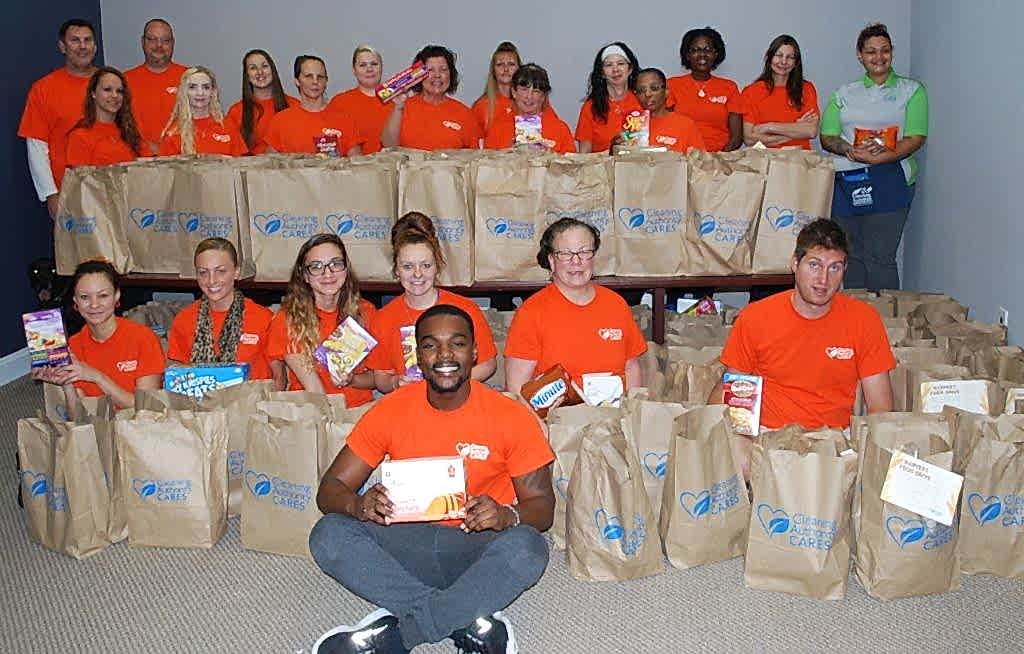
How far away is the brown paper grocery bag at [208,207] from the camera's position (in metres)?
4.16

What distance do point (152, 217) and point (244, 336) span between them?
82 cm

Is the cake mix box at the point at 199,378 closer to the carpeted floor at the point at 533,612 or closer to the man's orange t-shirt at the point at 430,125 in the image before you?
the carpeted floor at the point at 533,612

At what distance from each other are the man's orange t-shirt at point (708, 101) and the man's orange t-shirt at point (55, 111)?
2900 mm

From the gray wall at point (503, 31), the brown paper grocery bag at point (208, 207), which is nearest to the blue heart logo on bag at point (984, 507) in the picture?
the brown paper grocery bag at point (208, 207)

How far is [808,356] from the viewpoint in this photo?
3361mm

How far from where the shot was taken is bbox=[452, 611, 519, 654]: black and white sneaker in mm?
2656

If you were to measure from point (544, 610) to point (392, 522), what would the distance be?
570 millimetres

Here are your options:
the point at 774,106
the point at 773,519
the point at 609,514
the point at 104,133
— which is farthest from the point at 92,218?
the point at 774,106

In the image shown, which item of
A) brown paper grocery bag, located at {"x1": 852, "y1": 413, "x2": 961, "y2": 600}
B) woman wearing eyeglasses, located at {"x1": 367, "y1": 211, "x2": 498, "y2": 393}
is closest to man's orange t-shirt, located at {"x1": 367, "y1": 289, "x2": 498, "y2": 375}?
woman wearing eyeglasses, located at {"x1": 367, "y1": 211, "x2": 498, "y2": 393}

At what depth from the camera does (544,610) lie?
292 centimetres

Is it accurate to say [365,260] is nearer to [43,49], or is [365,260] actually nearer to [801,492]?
[801,492]

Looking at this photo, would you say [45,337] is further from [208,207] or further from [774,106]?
[774,106]

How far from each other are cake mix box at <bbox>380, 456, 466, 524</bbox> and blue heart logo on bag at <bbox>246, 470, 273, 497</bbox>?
2.36ft

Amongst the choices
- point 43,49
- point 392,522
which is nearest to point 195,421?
point 392,522
